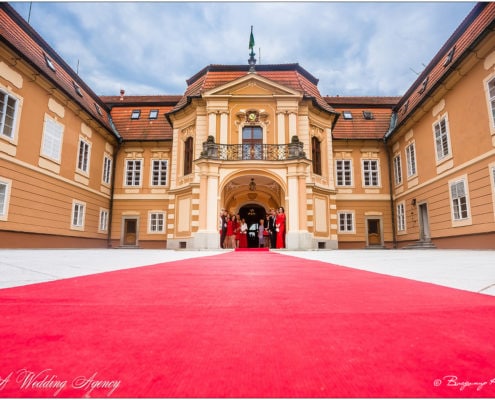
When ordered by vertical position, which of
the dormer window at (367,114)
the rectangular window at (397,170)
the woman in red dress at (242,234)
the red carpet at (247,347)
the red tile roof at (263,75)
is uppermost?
the red tile roof at (263,75)

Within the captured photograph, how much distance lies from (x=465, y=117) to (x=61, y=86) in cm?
1767

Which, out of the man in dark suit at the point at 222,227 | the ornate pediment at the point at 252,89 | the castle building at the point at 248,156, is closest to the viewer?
the castle building at the point at 248,156

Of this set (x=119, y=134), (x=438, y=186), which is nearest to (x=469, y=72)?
(x=438, y=186)

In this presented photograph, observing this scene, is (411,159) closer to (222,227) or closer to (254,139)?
(254,139)

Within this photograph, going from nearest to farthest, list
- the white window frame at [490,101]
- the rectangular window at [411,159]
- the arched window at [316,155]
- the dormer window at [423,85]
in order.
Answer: the white window frame at [490,101]
the dormer window at [423,85]
the rectangular window at [411,159]
the arched window at [316,155]

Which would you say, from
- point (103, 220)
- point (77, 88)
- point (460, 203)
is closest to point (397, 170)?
point (460, 203)

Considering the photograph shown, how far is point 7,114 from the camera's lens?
1269cm

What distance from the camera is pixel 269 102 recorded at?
723 inches

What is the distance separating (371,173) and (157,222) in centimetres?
1494

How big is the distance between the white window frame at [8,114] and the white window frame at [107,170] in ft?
26.4

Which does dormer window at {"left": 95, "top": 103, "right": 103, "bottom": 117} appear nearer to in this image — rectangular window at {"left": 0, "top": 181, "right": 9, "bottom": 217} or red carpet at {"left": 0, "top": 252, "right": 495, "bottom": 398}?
rectangular window at {"left": 0, "top": 181, "right": 9, "bottom": 217}

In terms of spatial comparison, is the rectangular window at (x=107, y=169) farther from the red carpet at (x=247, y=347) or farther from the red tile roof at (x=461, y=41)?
the red carpet at (x=247, y=347)

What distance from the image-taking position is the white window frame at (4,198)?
1231 cm

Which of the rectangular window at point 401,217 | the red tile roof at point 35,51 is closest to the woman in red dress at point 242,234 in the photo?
the rectangular window at point 401,217
